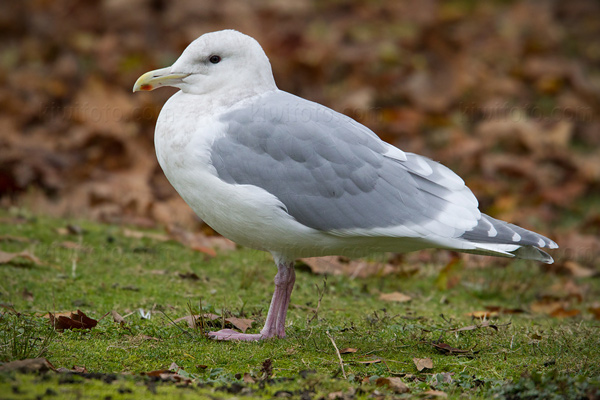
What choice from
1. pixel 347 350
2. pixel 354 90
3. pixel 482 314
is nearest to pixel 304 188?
pixel 347 350

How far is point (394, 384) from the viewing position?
11.1 ft

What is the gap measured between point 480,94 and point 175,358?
7970mm

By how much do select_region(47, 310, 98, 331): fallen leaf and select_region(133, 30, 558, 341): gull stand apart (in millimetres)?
730

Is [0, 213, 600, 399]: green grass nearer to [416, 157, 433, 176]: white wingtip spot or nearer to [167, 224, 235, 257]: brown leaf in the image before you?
[167, 224, 235, 257]: brown leaf

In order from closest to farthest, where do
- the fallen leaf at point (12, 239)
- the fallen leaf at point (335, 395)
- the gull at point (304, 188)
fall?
the fallen leaf at point (335, 395) → the gull at point (304, 188) → the fallen leaf at point (12, 239)

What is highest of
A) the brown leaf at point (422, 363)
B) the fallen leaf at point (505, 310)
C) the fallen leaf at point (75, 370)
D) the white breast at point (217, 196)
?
the white breast at point (217, 196)

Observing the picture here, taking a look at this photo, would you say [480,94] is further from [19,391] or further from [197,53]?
[19,391]

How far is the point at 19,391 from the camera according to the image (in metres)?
2.93

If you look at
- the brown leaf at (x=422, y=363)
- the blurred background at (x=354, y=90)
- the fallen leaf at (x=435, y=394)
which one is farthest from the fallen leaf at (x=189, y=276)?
the fallen leaf at (x=435, y=394)

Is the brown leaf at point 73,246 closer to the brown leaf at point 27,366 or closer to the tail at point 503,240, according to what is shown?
the brown leaf at point 27,366

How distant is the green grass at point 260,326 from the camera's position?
10.8ft

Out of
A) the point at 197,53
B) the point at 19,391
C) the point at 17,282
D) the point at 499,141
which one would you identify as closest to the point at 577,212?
the point at 499,141

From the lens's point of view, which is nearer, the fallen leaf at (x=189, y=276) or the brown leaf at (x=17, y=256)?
the brown leaf at (x=17, y=256)

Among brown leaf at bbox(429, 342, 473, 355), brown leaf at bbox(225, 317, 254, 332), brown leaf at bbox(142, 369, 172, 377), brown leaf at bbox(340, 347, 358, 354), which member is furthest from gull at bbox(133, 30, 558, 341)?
brown leaf at bbox(142, 369, 172, 377)
